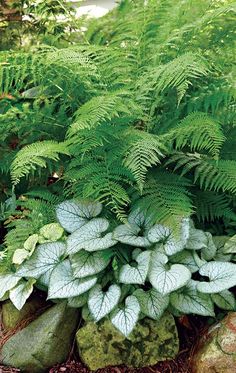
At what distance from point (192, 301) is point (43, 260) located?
0.63 m

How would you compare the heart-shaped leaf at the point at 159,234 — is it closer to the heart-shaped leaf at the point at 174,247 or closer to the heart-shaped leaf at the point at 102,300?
the heart-shaped leaf at the point at 174,247

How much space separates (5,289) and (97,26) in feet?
4.92

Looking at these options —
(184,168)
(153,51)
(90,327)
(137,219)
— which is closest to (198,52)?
(153,51)

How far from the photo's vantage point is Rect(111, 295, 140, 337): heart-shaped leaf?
2104 mm

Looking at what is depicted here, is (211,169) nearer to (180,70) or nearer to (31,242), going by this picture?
(180,70)

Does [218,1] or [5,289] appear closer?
[5,289]

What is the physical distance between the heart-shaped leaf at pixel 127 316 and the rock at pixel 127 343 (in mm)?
114

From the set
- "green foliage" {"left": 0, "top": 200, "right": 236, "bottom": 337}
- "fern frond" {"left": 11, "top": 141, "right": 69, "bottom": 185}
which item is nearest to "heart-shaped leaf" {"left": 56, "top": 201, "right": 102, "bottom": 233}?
"green foliage" {"left": 0, "top": 200, "right": 236, "bottom": 337}

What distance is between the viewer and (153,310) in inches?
86.7

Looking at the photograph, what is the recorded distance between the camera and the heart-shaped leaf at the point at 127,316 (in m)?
2.10

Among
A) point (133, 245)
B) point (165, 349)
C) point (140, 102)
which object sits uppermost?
point (140, 102)

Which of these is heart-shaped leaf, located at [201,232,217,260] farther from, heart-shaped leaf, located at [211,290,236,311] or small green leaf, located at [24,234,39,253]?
small green leaf, located at [24,234,39,253]

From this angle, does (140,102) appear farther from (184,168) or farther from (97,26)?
(97,26)

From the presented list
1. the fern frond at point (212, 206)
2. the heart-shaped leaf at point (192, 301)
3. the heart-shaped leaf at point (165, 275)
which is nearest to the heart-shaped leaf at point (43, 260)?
the heart-shaped leaf at point (165, 275)
